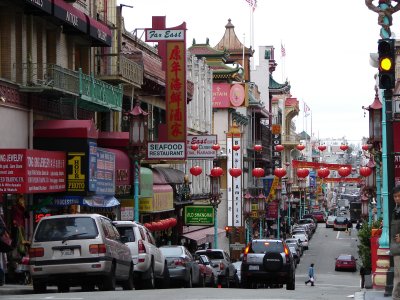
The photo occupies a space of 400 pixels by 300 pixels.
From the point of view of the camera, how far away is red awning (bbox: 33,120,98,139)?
30.5 m

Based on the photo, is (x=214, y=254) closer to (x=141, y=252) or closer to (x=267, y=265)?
(x=267, y=265)

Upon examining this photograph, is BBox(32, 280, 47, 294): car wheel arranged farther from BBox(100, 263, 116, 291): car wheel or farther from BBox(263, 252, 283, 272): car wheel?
BBox(263, 252, 283, 272): car wheel

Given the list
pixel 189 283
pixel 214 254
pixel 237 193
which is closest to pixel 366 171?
pixel 214 254

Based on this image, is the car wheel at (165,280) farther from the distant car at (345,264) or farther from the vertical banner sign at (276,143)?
the vertical banner sign at (276,143)

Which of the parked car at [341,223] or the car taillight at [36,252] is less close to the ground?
the car taillight at [36,252]

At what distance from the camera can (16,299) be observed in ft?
56.2

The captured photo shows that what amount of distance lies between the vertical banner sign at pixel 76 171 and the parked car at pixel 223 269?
7.94m

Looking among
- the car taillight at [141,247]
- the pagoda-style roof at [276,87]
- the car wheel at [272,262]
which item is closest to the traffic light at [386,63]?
the car taillight at [141,247]

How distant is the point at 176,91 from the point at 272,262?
16873mm

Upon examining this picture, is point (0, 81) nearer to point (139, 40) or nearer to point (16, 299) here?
point (16, 299)

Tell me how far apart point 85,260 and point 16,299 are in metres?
3.18

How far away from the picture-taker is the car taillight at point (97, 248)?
20.2m

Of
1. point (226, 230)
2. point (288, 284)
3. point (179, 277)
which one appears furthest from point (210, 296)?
point (226, 230)

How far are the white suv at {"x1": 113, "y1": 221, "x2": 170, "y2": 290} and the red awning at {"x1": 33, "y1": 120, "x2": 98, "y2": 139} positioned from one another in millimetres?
6159
